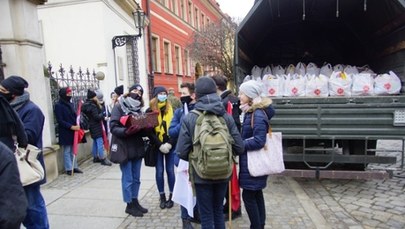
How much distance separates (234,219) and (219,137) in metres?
1.77

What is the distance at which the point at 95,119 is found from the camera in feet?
23.5

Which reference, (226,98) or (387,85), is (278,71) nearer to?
(387,85)

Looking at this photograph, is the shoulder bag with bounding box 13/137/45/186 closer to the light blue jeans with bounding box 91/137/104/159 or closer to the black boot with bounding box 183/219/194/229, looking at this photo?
the black boot with bounding box 183/219/194/229

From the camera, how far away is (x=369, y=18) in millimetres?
6215

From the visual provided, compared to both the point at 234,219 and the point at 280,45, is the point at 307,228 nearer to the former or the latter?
the point at 234,219

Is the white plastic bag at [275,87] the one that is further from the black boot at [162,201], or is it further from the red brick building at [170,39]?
the red brick building at [170,39]

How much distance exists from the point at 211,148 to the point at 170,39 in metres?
19.4

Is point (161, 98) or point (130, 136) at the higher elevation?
point (161, 98)

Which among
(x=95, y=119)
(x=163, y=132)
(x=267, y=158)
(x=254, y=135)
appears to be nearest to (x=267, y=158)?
(x=267, y=158)

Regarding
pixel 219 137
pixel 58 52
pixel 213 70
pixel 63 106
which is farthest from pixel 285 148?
pixel 213 70

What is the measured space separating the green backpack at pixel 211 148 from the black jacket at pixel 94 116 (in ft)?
15.6

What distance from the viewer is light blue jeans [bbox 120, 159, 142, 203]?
13.8 ft

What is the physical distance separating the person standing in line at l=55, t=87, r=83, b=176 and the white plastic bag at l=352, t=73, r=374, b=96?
502cm

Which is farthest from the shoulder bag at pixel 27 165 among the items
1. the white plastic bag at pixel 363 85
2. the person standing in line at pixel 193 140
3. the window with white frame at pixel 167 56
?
the window with white frame at pixel 167 56
